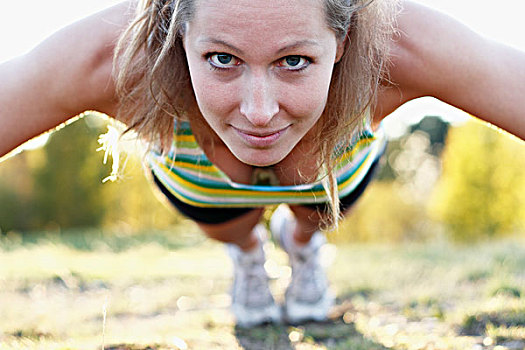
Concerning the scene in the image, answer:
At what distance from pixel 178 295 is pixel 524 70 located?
2.46 meters

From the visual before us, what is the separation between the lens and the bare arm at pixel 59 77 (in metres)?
1.81

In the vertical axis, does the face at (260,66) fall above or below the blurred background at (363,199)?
below

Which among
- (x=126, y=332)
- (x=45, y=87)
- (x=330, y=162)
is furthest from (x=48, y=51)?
(x=126, y=332)

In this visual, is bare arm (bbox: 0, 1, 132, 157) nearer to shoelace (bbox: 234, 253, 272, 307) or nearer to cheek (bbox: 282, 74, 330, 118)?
cheek (bbox: 282, 74, 330, 118)

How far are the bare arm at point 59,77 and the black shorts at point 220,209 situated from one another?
0.71 meters

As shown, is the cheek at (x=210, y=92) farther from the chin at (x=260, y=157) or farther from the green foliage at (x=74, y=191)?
the green foliage at (x=74, y=191)

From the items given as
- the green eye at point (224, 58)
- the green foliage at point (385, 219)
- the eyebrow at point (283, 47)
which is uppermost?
the green foliage at point (385, 219)

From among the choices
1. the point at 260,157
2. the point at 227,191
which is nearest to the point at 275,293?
the point at 227,191

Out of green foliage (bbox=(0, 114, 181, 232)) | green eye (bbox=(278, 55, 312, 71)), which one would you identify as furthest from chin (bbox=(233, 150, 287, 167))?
green foliage (bbox=(0, 114, 181, 232))

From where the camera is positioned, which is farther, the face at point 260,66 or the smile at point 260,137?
the smile at point 260,137

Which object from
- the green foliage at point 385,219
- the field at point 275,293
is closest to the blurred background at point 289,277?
the field at point 275,293

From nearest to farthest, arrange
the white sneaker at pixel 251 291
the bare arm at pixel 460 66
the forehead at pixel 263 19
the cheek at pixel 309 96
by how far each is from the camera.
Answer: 1. the forehead at pixel 263 19
2. the cheek at pixel 309 96
3. the bare arm at pixel 460 66
4. the white sneaker at pixel 251 291

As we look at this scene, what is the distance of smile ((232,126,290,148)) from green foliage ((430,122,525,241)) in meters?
6.59

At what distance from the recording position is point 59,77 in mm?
1815
